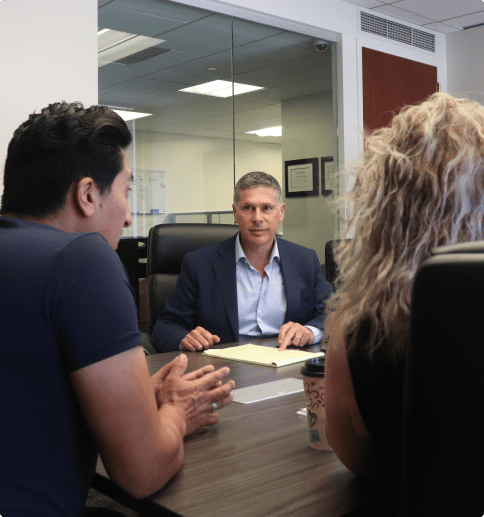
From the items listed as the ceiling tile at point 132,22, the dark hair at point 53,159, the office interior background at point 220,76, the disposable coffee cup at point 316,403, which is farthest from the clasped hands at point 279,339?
the ceiling tile at point 132,22

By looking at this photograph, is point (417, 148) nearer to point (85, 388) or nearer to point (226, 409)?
point (85, 388)

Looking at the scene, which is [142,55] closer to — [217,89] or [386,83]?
[217,89]

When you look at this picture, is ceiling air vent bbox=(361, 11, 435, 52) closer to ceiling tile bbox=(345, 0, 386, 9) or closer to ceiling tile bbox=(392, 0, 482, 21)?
ceiling tile bbox=(345, 0, 386, 9)

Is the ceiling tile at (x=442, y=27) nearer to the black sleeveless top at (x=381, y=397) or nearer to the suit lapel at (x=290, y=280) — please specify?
the suit lapel at (x=290, y=280)

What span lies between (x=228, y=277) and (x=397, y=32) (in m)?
3.91

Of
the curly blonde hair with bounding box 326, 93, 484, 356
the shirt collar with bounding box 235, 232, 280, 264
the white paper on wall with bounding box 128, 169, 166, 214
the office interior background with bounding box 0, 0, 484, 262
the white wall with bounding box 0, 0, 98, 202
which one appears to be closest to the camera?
the curly blonde hair with bounding box 326, 93, 484, 356

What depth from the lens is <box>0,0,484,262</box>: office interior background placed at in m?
3.35

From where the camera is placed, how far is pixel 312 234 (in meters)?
5.18

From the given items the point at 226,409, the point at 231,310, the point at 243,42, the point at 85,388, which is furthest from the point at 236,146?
the point at 85,388

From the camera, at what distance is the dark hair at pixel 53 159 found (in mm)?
1055

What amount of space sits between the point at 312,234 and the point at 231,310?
2859 millimetres

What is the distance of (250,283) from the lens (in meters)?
2.61

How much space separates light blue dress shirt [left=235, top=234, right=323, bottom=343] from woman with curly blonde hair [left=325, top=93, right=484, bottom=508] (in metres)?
1.62

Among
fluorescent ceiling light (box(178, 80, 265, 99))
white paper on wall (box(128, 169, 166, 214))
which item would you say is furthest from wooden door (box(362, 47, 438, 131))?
white paper on wall (box(128, 169, 166, 214))
